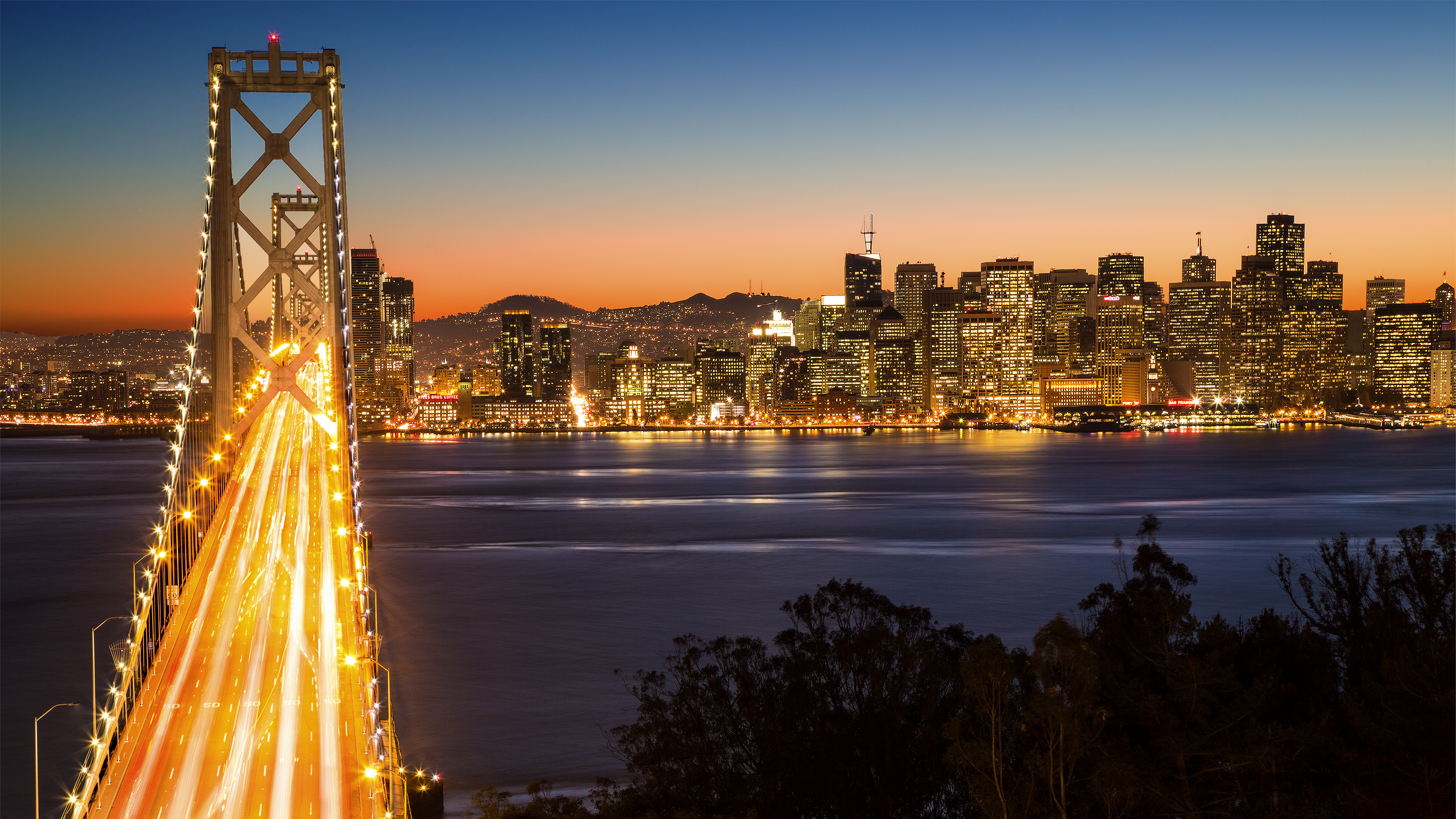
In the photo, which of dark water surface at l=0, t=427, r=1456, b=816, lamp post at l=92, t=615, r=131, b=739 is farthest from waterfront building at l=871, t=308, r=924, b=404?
lamp post at l=92, t=615, r=131, b=739

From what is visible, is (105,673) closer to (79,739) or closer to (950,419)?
(79,739)

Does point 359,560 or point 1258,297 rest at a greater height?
point 1258,297

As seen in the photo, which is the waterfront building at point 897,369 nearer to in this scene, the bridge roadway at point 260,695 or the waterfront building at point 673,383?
the waterfront building at point 673,383

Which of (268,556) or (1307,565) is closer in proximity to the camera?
(268,556)

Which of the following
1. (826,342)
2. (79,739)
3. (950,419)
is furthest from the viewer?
(826,342)

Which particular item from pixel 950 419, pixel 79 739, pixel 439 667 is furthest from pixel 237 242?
pixel 950 419

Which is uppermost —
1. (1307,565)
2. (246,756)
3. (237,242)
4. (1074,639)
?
(237,242)

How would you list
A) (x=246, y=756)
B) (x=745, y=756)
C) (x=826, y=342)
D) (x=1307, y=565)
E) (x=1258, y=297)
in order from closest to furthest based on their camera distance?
(x=246, y=756) → (x=745, y=756) → (x=1307, y=565) → (x=1258, y=297) → (x=826, y=342)
